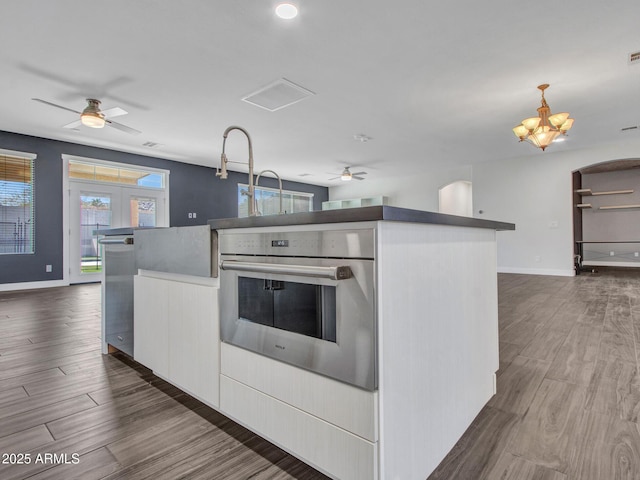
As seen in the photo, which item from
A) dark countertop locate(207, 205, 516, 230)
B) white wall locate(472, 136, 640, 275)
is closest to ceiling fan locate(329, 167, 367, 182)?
white wall locate(472, 136, 640, 275)

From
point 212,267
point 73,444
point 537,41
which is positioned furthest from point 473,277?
point 537,41

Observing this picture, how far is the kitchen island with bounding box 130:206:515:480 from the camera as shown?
859 millimetres

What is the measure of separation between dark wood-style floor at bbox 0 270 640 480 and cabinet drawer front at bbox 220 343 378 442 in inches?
11.1

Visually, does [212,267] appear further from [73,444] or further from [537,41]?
[537,41]

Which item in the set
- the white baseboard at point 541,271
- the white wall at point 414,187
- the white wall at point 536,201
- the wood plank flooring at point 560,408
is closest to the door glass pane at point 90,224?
the wood plank flooring at point 560,408

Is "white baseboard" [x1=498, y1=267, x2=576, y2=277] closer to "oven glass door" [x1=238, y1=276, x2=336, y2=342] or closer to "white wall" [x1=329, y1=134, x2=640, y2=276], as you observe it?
"white wall" [x1=329, y1=134, x2=640, y2=276]

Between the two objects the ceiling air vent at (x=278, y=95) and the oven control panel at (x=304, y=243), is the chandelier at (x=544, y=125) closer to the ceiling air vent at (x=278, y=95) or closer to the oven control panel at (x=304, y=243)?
the ceiling air vent at (x=278, y=95)

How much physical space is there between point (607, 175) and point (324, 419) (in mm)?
10512

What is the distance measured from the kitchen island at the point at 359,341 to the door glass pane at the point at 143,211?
6171 millimetres

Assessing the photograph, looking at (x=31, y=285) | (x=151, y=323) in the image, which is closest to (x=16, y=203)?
(x=31, y=285)

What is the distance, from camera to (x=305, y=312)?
1030 millimetres

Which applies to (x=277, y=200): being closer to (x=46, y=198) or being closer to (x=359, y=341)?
(x=46, y=198)

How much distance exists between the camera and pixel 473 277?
1394 millimetres

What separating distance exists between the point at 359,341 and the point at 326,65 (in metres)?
3.07
